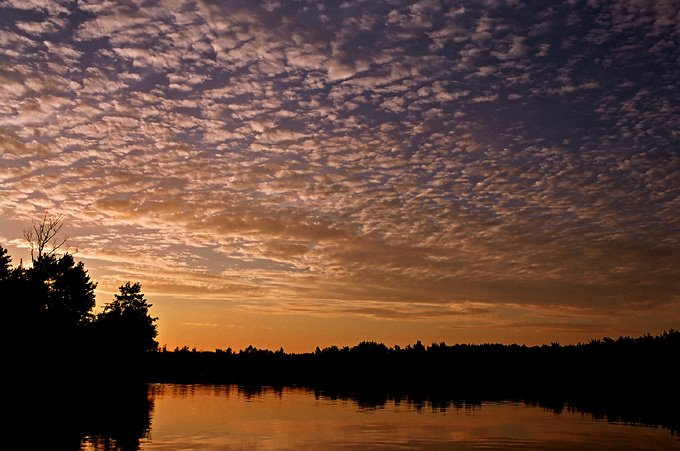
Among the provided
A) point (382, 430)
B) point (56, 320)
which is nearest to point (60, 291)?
point (56, 320)

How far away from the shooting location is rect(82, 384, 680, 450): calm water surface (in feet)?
143

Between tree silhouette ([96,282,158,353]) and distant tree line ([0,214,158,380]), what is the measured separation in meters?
0.31

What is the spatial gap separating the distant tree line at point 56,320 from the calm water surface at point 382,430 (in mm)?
16592

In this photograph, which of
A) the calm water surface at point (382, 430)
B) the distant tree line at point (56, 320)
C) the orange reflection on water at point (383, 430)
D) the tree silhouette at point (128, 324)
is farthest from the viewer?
the tree silhouette at point (128, 324)

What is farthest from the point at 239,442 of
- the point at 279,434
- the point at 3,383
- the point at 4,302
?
the point at 4,302

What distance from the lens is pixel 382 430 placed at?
53312mm

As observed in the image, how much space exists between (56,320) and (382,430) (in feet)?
165

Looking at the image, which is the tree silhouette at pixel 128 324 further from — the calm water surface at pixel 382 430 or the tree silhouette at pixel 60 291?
the calm water surface at pixel 382 430

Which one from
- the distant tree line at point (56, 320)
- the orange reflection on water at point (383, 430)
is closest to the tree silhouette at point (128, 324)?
the distant tree line at point (56, 320)

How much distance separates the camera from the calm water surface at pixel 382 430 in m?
43.5

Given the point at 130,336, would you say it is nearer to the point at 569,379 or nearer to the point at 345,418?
the point at 345,418

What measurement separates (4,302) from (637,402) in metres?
98.8

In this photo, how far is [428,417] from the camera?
67500mm

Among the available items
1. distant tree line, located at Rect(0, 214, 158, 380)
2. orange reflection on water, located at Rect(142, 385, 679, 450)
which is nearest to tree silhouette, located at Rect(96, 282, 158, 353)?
distant tree line, located at Rect(0, 214, 158, 380)
